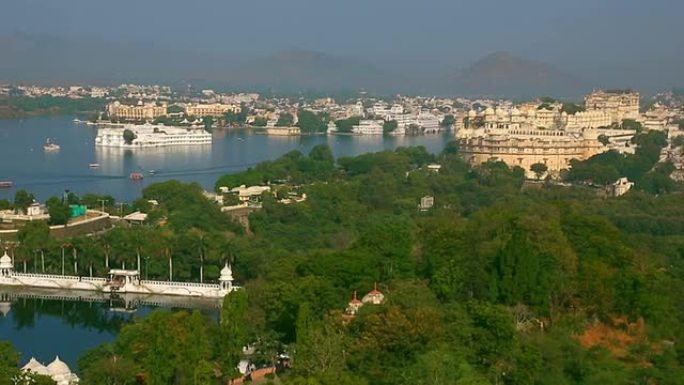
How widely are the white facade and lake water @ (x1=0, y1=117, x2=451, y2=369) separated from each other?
1.88ft

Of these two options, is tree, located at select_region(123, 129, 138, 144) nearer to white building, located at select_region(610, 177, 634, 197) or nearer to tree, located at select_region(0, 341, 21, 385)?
white building, located at select_region(610, 177, 634, 197)

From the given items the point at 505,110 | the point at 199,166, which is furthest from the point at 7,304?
the point at 505,110

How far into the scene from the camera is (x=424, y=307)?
8117 millimetres

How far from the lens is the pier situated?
1299 cm

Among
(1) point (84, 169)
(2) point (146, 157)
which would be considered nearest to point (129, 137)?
(2) point (146, 157)

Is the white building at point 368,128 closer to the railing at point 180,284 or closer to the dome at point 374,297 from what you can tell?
the railing at point 180,284

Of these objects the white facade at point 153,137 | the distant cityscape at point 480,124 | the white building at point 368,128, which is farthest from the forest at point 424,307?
the white building at point 368,128

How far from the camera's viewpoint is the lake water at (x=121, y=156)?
79.6ft

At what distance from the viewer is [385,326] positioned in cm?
776

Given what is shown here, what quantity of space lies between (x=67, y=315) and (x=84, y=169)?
50.2 ft

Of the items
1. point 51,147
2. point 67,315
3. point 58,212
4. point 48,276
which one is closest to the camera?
point 67,315

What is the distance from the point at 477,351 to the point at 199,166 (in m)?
21.6

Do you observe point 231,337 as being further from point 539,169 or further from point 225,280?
point 539,169

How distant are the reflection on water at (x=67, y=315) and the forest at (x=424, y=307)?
695 mm
